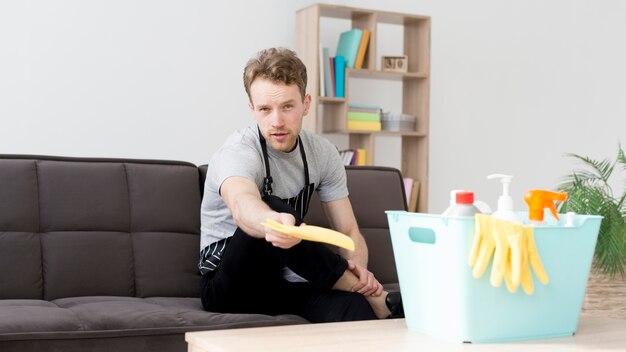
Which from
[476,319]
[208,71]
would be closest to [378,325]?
[476,319]

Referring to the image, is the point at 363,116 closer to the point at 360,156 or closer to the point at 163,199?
the point at 360,156

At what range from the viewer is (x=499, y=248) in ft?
4.63

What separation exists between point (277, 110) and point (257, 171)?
17 cm

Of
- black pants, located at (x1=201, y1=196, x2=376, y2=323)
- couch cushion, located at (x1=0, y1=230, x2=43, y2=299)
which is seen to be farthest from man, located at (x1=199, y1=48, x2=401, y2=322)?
couch cushion, located at (x1=0, y1=230, x2=43, y2=299)

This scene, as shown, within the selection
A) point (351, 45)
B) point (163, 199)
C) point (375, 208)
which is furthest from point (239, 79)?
point (163, 199)

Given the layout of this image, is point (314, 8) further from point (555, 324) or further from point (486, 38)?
point (555, 324)

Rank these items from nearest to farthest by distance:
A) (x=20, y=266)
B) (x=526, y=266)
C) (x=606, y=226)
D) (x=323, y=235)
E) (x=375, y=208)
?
1. (x=323, y=235)
2. (x=526, y=266)
3. (x=20, y=266)
4. (x=375, y=208)
5. (x=606, y=226)

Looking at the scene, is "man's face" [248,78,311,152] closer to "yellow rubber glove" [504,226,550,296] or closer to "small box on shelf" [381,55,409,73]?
"yellow rubber glove" [504,226,550,296]

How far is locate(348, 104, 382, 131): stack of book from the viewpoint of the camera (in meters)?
4.66

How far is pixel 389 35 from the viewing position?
16.7 feet

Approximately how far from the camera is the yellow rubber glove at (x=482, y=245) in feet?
4.62

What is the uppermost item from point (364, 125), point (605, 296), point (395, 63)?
point (395, 63)

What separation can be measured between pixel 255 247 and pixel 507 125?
3725 millimetres

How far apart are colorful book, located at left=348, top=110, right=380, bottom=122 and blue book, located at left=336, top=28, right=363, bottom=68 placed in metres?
0.26
